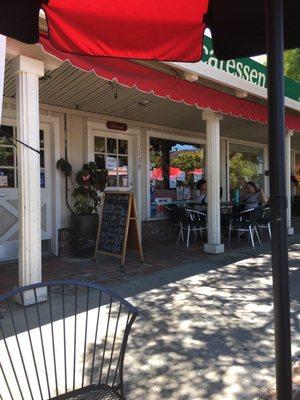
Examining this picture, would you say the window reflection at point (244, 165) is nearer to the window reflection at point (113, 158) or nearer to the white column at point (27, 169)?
the window reflection at point (113, 158)

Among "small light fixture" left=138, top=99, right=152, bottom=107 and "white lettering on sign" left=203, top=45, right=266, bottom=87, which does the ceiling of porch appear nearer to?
"small light fixture" left=138, top=99, right=152, bottom=107

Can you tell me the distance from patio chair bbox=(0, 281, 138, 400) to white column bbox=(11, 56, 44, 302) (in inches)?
17.0

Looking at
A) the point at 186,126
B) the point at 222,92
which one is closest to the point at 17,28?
the point at 222,92

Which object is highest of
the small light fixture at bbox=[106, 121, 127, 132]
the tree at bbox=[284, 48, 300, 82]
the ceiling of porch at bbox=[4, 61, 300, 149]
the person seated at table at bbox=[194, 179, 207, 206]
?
the tree at bbox=[284, 48, 300, 82]

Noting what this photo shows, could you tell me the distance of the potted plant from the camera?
7.45m

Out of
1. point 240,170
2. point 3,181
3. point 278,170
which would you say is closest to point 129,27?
point 278,170

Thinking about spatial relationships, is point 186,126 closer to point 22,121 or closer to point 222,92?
point 222,92

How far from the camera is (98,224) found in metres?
7.64

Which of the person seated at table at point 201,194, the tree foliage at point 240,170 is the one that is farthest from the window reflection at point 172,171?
the tree foliage at point 240,170

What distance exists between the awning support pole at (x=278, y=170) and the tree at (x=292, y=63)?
1182 centimetres

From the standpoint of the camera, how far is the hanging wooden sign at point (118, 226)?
6707 millimetres

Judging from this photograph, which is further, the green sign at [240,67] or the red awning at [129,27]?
the green sign at [240,67]

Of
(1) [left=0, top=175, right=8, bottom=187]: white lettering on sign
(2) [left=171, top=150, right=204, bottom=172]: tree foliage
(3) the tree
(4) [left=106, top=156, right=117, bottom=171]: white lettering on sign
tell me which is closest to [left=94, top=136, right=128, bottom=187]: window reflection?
(4) [left=106, top=156, right=117, bottom=171]: white lettering on sign

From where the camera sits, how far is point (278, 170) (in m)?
2.18
